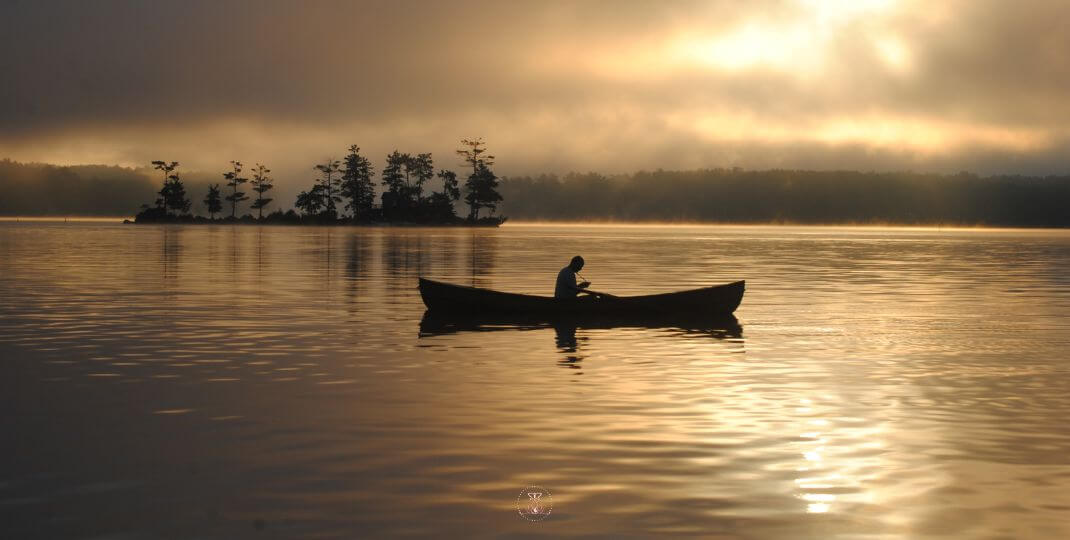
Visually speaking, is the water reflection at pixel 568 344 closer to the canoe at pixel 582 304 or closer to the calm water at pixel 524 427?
the calm water at pixel 524 427

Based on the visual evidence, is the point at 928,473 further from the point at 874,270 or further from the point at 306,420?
the point at 874,270

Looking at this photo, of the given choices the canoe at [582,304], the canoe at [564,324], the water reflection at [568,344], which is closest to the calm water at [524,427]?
the water reflection at [568,344]

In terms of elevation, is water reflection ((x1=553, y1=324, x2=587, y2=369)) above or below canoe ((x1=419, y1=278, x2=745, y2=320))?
below

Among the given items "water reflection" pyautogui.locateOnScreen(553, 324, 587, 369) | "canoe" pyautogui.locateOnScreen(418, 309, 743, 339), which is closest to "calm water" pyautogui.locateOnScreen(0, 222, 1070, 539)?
"water reflection" pyautogui.locateOnScreen(553, 324, 587, 369)

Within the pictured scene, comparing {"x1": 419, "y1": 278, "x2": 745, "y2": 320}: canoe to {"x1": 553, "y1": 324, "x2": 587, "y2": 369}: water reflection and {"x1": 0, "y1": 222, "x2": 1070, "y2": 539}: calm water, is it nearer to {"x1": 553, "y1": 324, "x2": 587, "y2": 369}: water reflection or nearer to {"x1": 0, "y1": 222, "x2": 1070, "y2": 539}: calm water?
{"x1": 553, "y1": 324, "x2": 587, "y2": 369}: water reflection

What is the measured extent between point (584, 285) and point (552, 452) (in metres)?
20.0

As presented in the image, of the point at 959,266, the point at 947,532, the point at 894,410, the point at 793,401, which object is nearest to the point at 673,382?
the point at 793,401

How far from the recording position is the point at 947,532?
39.9 feet

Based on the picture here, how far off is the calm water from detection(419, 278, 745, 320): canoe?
134cm

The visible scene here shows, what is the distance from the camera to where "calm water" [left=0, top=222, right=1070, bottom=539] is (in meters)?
12.8

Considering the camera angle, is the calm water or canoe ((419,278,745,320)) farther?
canoe ((419,278,745,320))

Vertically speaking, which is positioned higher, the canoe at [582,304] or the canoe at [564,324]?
the canoe at [582,304]

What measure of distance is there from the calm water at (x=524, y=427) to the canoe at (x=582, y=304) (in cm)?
134

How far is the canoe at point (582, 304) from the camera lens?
3519cm
